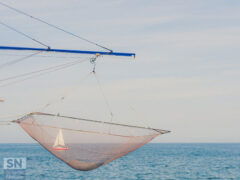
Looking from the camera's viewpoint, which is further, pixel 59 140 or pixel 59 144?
pixel 59 144

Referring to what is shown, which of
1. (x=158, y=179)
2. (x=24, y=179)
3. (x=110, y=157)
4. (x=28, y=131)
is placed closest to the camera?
(x=28, y=131)

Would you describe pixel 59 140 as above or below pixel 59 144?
above

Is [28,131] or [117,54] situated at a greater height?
[117,54]

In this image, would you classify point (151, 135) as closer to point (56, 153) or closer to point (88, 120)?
point (88, 120)

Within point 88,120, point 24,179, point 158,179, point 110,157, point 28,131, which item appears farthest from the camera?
point 158,179

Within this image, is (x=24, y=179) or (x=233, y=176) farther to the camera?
(x=233, y=176)

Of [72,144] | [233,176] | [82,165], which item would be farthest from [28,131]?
[233,176]

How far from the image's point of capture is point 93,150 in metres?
14.7

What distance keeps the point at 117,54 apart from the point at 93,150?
413cm

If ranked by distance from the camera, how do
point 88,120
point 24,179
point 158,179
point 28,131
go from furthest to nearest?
point 158,179, point 24,179, point 28,131, point 88,120

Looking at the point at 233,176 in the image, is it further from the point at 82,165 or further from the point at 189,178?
the point at 82,165

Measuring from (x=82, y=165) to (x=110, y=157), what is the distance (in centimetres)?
136

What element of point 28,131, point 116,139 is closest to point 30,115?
point 28,131

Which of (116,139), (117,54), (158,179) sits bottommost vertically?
(158,179)
